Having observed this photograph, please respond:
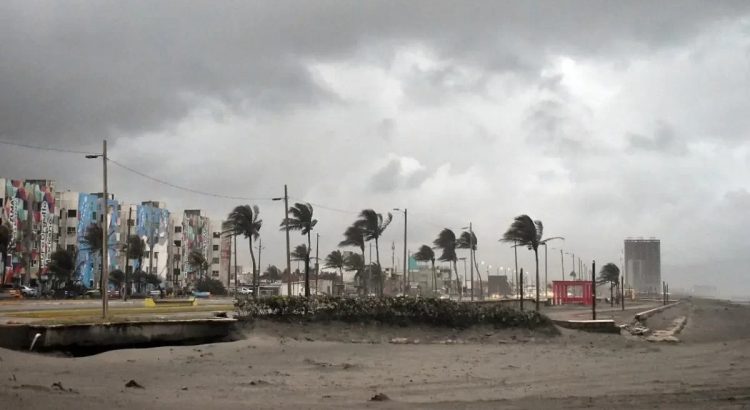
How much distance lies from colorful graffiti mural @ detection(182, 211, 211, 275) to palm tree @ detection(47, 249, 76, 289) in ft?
147

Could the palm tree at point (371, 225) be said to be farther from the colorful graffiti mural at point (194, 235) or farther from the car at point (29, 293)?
the colorful graffiti mural at point (194, 235)

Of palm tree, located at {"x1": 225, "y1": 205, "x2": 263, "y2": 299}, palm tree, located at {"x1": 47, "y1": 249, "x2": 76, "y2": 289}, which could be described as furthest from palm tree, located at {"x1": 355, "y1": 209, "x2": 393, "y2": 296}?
palm tree, located at {"x1": 47, "y1": 249, "x2": 76, "y2": 289}

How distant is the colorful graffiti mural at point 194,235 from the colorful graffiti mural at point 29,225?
38.6 m

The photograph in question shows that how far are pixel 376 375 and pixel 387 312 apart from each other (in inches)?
491

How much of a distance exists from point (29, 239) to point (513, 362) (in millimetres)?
96878

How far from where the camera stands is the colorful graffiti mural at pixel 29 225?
95.7 metres

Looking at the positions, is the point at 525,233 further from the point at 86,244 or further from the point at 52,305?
the point at 86,244

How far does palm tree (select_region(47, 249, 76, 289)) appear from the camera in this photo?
9438cm

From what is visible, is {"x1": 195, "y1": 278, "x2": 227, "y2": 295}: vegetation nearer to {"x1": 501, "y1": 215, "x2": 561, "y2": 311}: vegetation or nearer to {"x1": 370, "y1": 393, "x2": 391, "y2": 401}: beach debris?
{"x1": 501, "y1": 215, "x2": 561, "y2": 311}: vegetation

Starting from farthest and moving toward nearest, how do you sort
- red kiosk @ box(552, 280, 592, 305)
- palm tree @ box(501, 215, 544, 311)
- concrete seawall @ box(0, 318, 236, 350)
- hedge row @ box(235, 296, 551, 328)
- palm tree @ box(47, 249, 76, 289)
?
palm tree @ box(47, 249, 76, 289), red kiosk @ box(552, 280, 592, 305), palm tree @ box(501, 215, 544, 311), hedge row @ box(235, 296, 551, 328), concrete seawall @ box(0, 318, 236, 350)

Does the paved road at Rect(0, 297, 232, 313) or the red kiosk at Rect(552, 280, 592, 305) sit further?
the red kiosk at Rect(552, 280, 592, 305)

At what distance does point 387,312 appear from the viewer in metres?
29.5

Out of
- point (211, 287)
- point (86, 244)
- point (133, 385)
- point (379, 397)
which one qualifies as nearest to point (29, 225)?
point (86, 244)

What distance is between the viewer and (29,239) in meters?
100
